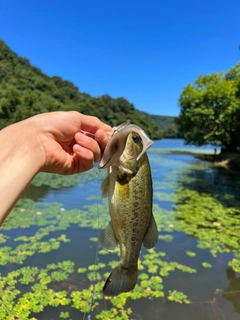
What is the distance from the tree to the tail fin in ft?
88.7

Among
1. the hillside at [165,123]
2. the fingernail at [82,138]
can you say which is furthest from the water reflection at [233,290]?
the hillside at [165,123]

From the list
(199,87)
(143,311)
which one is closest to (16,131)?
(143,311)

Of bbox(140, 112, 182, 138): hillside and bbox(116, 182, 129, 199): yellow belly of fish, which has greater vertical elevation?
bbox(140, 112, 182, 138): hillside

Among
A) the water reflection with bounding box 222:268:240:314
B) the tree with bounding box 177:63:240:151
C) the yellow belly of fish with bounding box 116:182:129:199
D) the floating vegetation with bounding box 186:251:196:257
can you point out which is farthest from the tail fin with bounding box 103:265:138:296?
the tree with bounding box 177:63:240:151

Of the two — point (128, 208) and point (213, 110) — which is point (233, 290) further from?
point (213, 110)

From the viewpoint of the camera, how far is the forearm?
1728mm

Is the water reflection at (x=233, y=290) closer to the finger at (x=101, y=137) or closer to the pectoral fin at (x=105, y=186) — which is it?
the pectoral fin at (x=105, y=186)

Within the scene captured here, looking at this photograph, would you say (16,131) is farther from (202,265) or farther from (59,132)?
(202,265)

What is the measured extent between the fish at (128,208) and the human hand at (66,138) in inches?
12.1

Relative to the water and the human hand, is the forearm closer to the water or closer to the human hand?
the human hand

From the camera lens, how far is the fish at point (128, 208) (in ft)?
6.59

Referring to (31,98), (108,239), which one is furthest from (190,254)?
(31,98)

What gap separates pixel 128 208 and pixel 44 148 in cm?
79

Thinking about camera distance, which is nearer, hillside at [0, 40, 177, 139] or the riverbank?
the riverbank
